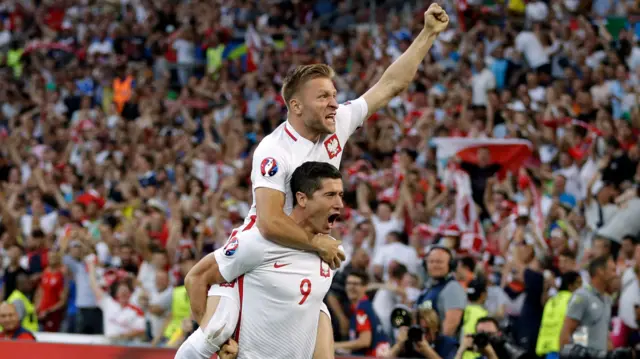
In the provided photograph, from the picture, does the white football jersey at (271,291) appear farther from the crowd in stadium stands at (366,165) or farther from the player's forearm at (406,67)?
the crowd in stadium stands at (366,165)

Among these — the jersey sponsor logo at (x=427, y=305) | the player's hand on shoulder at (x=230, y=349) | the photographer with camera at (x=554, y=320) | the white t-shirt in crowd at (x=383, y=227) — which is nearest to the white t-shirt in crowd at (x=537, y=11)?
the white t-shirt in crowd at (x=383, y=227)

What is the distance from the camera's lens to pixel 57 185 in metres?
17.5

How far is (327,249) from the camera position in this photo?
19.5 ft

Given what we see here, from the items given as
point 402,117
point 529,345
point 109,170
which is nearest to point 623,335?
point 529,345

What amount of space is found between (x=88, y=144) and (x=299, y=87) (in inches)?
512

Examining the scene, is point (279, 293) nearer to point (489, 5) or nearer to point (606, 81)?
point (606, 81)

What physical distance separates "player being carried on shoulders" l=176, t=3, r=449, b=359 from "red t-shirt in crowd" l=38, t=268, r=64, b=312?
A: 826 centimetres

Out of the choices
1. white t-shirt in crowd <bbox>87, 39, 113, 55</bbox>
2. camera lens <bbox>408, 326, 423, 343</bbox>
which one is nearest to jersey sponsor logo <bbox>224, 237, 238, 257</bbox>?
camera lens <bbox>408, 326, 423, 343</bbox>

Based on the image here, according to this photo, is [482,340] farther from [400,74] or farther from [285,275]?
[285,275]

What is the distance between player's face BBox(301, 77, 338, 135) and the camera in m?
6.04

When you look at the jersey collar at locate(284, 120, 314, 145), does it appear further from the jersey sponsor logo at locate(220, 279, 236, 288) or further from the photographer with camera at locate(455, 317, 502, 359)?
the photographer with camera at locate(455, 317, 502, 359)

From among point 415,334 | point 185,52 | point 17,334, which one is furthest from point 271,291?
point 185,52

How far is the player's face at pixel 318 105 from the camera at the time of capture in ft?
19.8

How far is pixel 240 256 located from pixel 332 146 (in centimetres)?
78
